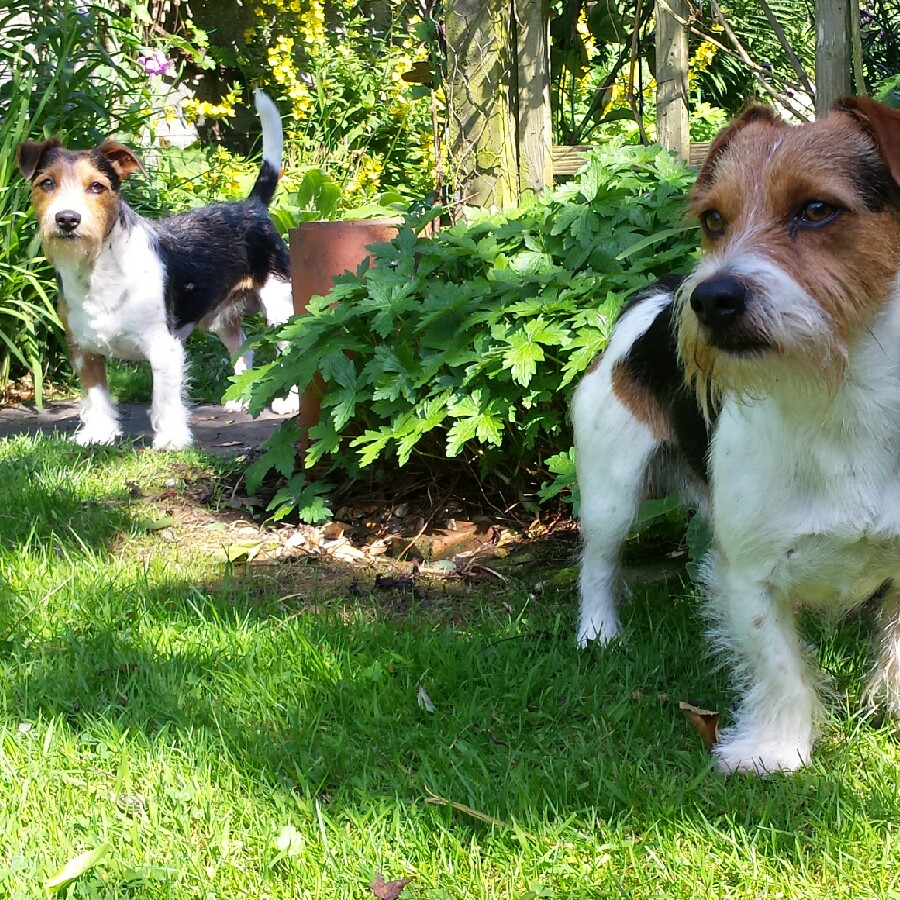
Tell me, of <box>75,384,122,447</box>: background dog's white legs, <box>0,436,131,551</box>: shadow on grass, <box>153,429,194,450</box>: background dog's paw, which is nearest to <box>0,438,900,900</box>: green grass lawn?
<box>0,436,131,551</box>: shadow on grass

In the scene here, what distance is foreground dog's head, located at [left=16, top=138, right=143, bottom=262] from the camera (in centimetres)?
652

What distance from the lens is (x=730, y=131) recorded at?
273 centimetres

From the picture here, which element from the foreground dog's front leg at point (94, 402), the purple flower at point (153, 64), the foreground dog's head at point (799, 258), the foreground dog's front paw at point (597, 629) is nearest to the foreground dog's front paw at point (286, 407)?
the foreground dog's front leg at point (94, 402)

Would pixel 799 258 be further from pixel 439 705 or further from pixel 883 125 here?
pixel 439 705

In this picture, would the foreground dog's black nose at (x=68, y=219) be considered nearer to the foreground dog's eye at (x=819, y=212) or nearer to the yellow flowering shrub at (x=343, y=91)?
the yellow flowering shrub at (x=343, y=91)

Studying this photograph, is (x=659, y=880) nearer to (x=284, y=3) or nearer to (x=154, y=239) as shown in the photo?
(x=154, y=239)

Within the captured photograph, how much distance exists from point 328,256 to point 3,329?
3.60m

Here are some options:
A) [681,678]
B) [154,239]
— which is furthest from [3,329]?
[681,678]

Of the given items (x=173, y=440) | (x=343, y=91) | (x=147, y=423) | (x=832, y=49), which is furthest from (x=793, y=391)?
(x=343, y=91)

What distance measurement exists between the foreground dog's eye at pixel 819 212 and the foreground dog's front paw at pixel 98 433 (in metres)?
4.79

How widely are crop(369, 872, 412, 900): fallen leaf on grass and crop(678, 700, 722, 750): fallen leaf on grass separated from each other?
0.93 m

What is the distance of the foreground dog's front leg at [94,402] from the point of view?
6.55 metres

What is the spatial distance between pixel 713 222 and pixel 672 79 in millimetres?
2882

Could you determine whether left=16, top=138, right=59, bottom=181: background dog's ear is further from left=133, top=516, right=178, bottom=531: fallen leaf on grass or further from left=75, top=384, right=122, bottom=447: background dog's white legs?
left=133, top=516, right=178, bottom=531: fallen leaf on grass
